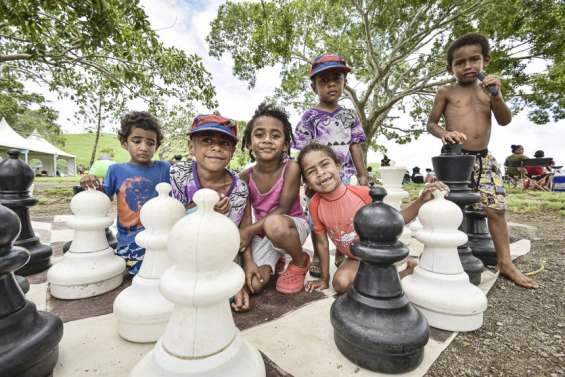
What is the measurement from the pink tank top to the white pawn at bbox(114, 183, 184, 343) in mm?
788

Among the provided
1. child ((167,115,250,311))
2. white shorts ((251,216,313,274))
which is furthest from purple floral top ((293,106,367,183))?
child ((167,115,250,311))

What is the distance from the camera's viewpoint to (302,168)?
173 centimetres

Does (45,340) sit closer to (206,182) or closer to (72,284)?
(72,284)

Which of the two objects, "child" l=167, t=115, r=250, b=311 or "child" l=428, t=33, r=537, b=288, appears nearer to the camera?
"child" l=167, t=115, r=250, b=311

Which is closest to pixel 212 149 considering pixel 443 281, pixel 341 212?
pixel 341 212

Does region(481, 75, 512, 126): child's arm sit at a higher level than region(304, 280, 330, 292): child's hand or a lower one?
higher

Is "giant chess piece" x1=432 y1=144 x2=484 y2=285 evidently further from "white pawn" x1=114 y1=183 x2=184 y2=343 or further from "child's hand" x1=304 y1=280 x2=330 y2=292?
"white pawn" x1=114 y1=183 x2=184 y2=343

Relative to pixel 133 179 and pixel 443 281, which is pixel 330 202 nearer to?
pixel 443 281

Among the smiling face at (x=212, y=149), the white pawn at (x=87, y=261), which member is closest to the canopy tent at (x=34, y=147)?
the white pawn at (x=87, y=261)

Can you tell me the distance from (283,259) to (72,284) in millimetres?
1206

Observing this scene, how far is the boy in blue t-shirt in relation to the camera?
1.79 metres

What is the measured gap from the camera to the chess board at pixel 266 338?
0.86 meters

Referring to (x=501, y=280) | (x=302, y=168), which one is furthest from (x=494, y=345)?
(x=302, y=168)

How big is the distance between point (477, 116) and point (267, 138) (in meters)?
1.50
